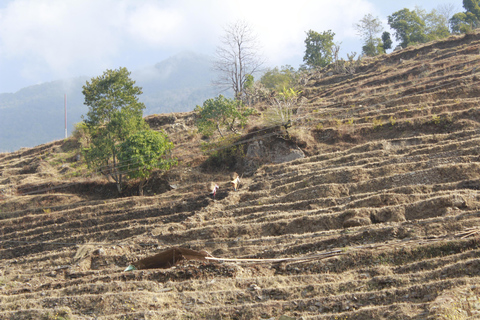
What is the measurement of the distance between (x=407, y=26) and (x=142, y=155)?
4144 cm

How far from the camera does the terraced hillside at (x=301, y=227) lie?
32.8 feet

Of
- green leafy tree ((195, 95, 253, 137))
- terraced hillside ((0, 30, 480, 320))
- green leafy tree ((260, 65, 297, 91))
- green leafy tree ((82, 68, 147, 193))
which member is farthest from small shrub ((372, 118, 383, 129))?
green leafy tree ((260, 65, 297, 91))

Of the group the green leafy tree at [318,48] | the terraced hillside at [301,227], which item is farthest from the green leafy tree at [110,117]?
the green leafy tree at [318,48]

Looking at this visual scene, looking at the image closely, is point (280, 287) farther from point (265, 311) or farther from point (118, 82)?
point (118, 82)

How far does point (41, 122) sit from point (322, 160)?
19522cm

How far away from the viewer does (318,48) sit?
49375 millimetres

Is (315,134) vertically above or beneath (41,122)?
beneath

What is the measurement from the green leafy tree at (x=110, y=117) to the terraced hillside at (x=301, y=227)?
1814 mm

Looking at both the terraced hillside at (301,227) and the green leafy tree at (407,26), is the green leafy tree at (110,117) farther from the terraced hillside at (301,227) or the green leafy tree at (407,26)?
the green leafy tree at (407,26)

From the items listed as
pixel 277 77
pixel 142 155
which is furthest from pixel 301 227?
pixel 277 77

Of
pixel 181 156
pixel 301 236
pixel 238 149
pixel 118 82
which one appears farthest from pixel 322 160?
pixel 118 82

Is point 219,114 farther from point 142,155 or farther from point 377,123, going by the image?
point 377,123

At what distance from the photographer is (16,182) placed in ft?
95.8

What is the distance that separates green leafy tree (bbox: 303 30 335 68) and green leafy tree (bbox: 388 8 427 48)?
844 centimetres
